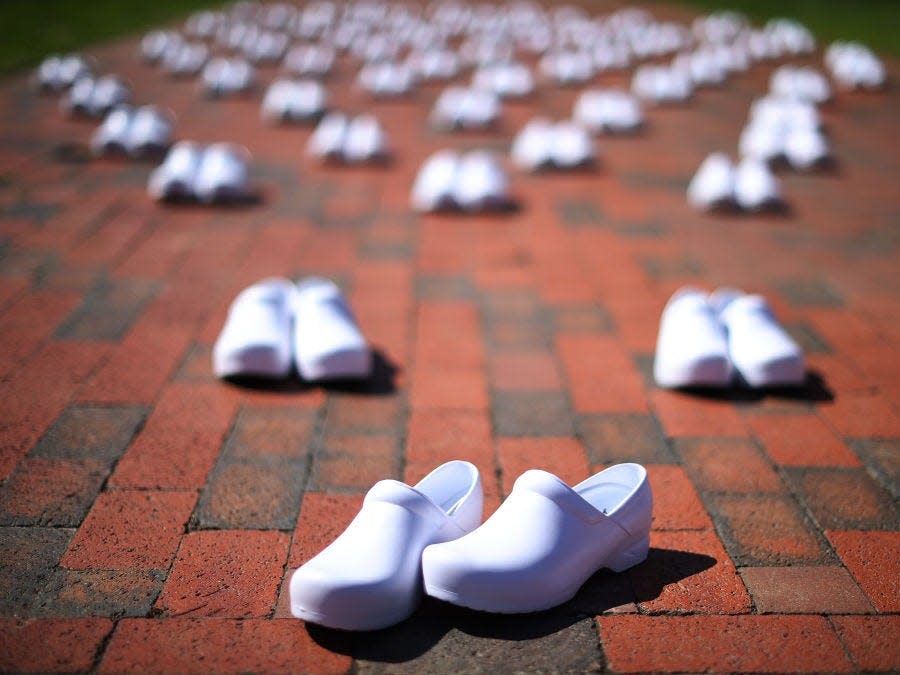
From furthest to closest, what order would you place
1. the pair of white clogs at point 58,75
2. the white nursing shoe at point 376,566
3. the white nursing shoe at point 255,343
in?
the pair of white clogs at point 58,75 < the white nursing shoe at point 255,343 < the white nursing shoe at point 376,566

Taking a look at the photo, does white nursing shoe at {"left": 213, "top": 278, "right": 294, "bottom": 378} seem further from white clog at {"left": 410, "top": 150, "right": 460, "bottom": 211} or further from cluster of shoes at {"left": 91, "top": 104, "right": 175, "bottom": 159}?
cluster of shoes at {"left": 91, "top": 104, "right": 175, "bottom": 159}

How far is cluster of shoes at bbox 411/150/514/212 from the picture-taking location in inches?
152

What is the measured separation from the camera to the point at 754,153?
4.80 m

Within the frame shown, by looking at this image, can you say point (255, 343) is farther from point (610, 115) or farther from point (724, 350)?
point (610, 115)

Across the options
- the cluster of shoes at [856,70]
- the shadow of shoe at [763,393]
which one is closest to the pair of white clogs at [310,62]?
the cluster of shoes at [856,70]

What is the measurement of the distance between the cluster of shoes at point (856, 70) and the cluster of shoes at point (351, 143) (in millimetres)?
4225

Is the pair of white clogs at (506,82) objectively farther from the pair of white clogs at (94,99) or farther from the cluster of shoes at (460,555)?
the cluster of shoes at (460,555)

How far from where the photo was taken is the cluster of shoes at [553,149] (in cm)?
452

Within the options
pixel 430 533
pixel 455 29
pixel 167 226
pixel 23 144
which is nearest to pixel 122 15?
pixel 455 29

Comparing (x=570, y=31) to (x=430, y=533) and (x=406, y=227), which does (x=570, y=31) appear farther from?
(x=430, y=533)

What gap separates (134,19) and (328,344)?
894cm

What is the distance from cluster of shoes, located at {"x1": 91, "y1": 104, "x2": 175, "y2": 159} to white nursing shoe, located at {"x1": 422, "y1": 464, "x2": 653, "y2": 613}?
12.0 ft

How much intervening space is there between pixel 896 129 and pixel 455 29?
16.1 ft

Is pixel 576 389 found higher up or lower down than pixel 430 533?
lower down
